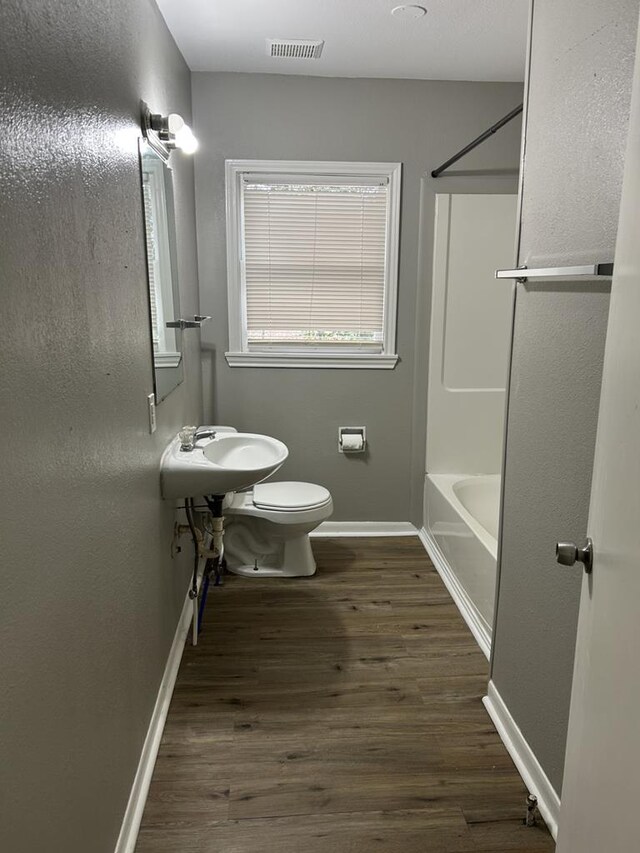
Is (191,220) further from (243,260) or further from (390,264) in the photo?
(390,264)

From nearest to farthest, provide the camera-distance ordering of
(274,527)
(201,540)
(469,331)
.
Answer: (201,540)
(274,527)
(469,331)

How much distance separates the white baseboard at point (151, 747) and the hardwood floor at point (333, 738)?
3 centimetres

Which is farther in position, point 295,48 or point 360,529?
point 360,529

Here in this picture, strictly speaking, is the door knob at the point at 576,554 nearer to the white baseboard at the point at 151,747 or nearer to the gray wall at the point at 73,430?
the gray wall at the point at 73,430

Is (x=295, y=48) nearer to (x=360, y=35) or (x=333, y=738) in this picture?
(x=360, y=35)

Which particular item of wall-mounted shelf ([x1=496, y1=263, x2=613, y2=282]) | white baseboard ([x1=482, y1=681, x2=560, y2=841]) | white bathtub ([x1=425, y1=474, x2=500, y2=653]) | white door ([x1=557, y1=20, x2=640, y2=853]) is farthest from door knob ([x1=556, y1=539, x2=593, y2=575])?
white bathtub ([x1=425, y1=474, x2=500, y2=653])

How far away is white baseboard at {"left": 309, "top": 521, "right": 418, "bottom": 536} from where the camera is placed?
3.61 metres

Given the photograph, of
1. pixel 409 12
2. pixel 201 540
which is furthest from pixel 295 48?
pixel 201 540

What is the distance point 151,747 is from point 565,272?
1801mm

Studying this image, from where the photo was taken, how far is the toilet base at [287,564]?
3094mm

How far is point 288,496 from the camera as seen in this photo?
3.06 meters

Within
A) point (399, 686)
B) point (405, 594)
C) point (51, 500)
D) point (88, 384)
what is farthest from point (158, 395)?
point (405, 594)

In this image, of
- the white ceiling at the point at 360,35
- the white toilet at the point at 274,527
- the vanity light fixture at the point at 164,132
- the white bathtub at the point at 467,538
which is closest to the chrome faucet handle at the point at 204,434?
the white toilet at the point at 274,527

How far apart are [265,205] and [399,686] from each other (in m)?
2.45
